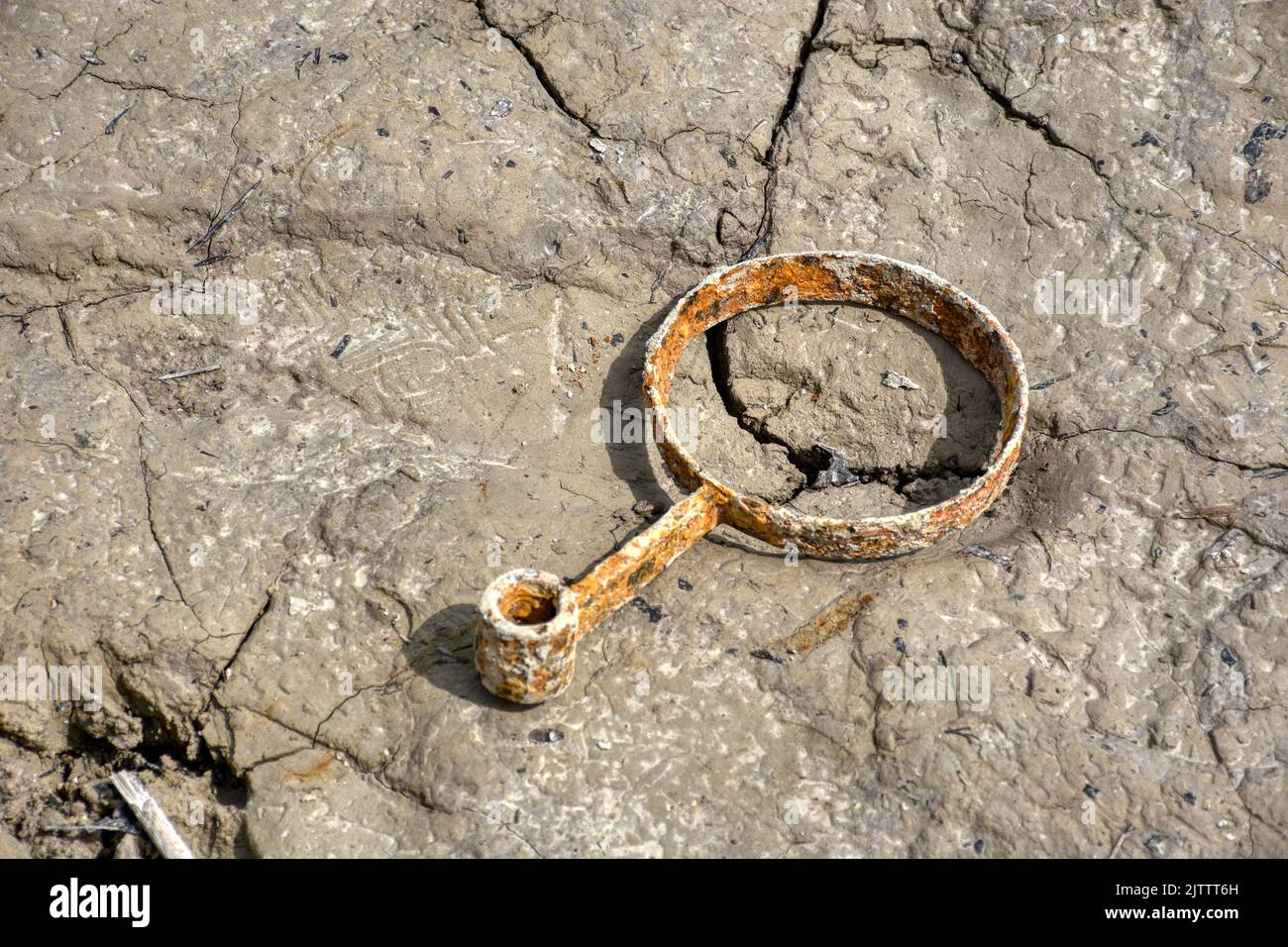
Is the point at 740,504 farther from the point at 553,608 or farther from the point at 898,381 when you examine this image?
the point at 898,381

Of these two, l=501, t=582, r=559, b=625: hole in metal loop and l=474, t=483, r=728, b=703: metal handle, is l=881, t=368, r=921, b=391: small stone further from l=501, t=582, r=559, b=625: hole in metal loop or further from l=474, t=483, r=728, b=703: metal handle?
l=501, t=582, r=559, b=625: hole in metal loop

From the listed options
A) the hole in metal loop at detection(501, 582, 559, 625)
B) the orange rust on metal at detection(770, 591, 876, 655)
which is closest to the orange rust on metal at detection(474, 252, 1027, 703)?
the hole in metal loop at detection(501, 582, 559, 625)

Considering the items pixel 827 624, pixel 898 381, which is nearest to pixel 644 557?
pixel 827 624

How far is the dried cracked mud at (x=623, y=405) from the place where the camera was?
3.08 meters

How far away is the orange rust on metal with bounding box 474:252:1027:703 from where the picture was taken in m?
3.04

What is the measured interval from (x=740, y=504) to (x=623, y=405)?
0.68 meters

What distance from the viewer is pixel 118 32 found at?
169 inches

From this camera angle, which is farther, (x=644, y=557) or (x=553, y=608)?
(x=644, y=557)

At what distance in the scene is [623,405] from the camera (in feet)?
12.9

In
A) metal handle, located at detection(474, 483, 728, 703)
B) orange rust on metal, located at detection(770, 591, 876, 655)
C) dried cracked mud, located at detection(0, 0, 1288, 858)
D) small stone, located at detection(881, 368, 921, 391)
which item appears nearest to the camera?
metal handle, located at detection(474, 483, 728, 703)

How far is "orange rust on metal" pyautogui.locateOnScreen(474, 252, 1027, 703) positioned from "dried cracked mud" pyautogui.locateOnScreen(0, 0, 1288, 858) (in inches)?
3.8

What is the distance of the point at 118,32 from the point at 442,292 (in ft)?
5.49

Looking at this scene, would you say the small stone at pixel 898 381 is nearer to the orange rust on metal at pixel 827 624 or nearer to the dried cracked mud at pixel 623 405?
the dried cracked mud at pixel 623 405

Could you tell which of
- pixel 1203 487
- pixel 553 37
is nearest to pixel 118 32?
pixel 553 37
